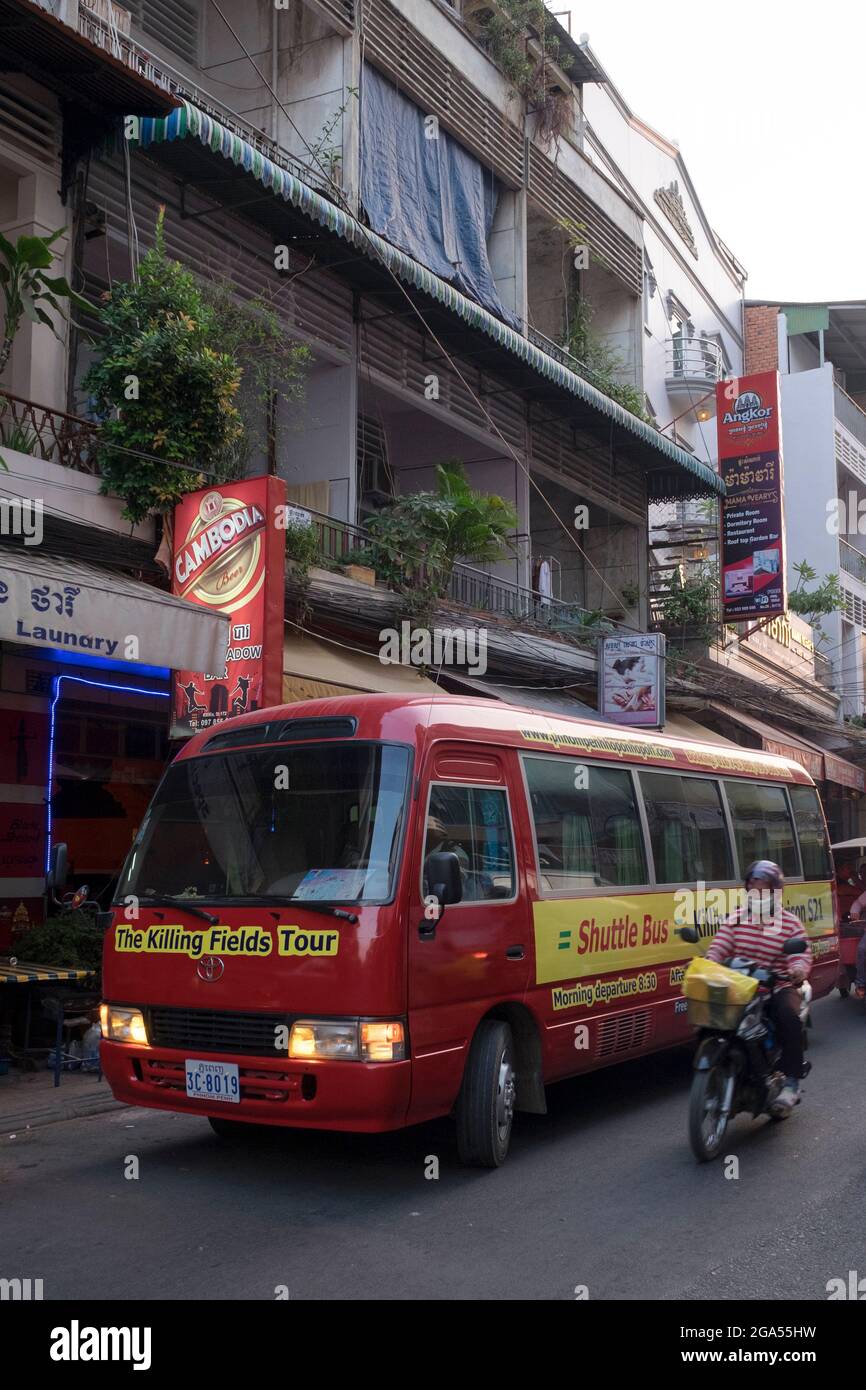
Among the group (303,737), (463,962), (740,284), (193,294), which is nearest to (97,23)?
(193,294)

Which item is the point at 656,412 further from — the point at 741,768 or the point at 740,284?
the point at 741,768

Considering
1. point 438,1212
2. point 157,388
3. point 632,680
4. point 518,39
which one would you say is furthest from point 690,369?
point 438,1212

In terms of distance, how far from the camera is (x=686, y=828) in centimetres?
941

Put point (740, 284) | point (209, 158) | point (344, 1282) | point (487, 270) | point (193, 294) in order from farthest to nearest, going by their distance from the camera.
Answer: point (740, 284) → point (487, 270) → point (209, 158) → point (193, 294) → point (344, 1282)

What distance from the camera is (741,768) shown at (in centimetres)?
1070

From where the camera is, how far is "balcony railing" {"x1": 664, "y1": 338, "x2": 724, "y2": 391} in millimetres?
29703

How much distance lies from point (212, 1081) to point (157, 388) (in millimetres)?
7149

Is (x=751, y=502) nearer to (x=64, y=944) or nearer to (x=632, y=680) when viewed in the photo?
(x=632, y=680)

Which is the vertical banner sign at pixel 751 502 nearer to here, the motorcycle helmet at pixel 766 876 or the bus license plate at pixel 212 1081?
the motorcycle helmet at pixel 766 876

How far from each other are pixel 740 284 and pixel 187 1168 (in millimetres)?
35943

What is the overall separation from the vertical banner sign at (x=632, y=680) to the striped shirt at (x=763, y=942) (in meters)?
11.7

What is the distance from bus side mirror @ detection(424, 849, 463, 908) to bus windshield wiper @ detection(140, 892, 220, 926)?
3.75 ft

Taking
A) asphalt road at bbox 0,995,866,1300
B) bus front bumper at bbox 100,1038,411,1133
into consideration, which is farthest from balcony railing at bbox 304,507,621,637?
bus front bumper at bbox 100,1038,411,1133

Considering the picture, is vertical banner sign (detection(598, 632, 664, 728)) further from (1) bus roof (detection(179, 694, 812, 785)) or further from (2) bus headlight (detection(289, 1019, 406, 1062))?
(2) bus headlight (detection(289, 1019, 406, 1062))
